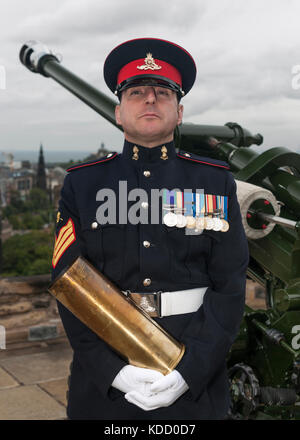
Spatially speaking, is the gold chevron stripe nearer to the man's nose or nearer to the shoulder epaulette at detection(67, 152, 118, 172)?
the shoulder epaulette at detection(67, 152, 118, 172)

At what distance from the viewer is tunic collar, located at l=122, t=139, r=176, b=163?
205 cm

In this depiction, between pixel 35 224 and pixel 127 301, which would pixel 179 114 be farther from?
pixel 35 224

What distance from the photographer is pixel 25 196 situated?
60844 mm

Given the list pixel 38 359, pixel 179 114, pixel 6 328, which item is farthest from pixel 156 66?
pixel 6 328

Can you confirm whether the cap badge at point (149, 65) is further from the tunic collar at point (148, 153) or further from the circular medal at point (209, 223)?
the circular medal at point (209, 223)

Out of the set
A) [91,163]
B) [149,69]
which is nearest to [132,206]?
[91,163]

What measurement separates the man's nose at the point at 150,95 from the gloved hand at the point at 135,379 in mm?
918

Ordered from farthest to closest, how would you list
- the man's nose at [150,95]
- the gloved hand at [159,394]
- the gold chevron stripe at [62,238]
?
the gold chevron stripe at [62,238], the man's nose at [150,95], the gloved hand at [159,394]

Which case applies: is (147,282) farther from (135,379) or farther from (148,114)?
(148,114)

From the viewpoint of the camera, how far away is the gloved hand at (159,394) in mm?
1791

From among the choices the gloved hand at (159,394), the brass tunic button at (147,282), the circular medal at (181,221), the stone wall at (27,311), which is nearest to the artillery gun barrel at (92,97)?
the circular medal at (181,221)

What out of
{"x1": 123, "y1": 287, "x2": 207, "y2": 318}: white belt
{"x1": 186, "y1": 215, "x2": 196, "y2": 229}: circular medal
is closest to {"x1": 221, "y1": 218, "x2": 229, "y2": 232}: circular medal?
{"x1": 186, "y1": 215, "x2": 196, "y2": 229}: circular medal

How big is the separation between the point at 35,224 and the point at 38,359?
167ft

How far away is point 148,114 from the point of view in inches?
75.1
